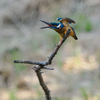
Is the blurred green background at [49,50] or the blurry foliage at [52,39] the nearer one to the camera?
the blurred green background at [49,50]

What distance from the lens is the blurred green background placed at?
2.44 m

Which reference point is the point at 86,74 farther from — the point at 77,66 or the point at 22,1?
the point at 22,1

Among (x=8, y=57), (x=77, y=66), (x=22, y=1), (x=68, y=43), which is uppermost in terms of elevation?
(x=22, y=1)

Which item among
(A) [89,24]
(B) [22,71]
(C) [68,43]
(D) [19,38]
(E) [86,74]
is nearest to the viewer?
(E) [86,74]

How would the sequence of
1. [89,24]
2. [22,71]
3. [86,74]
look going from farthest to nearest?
1. [89,24]
2. [22,71]
3. [86,74]

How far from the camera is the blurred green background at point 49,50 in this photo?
8.00ft

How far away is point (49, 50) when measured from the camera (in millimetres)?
3615

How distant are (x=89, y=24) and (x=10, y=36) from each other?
6.84 ft

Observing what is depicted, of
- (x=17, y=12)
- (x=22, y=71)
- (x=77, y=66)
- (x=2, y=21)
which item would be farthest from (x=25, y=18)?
(x=77, y=66)

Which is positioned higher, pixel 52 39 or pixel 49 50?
pixel 52 39

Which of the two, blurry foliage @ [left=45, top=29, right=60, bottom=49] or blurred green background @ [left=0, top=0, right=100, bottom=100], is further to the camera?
blurry foliage @ [left=45, top=29, right=60, bottom=49]

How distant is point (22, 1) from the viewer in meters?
5.21

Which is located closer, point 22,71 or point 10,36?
point 22,71

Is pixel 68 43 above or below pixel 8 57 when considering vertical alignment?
above
